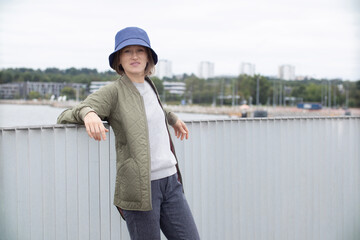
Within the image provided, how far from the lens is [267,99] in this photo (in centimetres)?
12056

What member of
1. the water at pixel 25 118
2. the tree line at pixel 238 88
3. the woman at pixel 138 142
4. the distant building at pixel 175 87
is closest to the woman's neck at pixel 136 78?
the woman at pixel 138 142

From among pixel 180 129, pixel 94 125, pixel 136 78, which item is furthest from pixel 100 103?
pixel 180 129

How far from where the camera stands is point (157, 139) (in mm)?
2598

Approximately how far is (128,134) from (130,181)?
265 millimetres

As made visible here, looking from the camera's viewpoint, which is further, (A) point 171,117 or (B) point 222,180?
(B) point 222,180

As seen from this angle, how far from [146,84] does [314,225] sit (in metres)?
2.70

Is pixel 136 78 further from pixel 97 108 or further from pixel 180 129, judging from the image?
pixel 180 129

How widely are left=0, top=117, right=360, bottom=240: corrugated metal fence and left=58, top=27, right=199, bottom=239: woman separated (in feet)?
1.27

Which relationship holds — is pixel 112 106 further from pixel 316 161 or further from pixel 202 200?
pixel 316 161

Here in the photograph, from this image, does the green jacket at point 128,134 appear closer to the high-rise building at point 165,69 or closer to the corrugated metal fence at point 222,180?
the corrugated metal fence at point 222,180

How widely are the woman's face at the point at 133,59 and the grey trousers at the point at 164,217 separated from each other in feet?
2.20

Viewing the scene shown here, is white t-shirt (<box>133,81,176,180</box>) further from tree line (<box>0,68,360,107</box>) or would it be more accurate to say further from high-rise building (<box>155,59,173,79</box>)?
high-rise building (<box>155,59,173,79</box>)

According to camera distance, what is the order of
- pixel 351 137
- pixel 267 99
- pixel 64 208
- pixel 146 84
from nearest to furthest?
pixel 146 84 → pixel 64 208 → pixel 351 137 → pixel 267 99

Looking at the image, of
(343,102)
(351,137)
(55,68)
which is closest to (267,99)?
(343,102)
